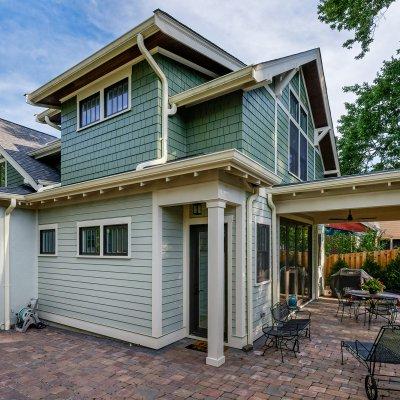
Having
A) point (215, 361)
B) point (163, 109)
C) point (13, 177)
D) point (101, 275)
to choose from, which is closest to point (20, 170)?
point (13, 177)

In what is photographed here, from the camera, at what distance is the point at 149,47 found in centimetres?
639

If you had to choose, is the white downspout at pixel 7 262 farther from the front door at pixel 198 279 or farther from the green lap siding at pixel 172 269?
the front door at pixel 198 279

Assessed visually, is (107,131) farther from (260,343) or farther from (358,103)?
(358,103)

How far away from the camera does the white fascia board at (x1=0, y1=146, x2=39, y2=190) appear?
875 cm

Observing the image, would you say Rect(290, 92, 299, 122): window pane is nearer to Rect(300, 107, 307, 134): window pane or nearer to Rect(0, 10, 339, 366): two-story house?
Answer: Rect(0, 10, 339, 366): two-story house

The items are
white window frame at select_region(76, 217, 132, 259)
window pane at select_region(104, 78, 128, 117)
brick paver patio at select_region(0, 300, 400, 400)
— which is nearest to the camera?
brick paver patio at select_region(0, 300, 400, 400)

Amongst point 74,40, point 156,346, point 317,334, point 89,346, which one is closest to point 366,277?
point 317,334

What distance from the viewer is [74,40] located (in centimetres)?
1074

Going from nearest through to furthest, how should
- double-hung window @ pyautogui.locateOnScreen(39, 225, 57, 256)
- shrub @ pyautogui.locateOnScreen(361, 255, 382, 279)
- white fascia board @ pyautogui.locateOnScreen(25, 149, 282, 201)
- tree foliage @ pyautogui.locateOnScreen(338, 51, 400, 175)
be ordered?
white fascia board @ pyautogui.locateOnScreen(25, 149, 282, 201) < double-hung window @ pyautogui.locateOnScreen(39, 225, 57, 256) < shrub @ pyautogui.locateOnScreen(361, 255, 382, 279) < tree foliage @ pyautogui.locateOnScreen(338, 51, 400, 175)

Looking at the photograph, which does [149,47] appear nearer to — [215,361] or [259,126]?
[259,126]

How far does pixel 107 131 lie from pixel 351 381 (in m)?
6.55

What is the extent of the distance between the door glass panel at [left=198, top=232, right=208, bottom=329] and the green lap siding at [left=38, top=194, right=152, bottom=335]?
1165 millimetres

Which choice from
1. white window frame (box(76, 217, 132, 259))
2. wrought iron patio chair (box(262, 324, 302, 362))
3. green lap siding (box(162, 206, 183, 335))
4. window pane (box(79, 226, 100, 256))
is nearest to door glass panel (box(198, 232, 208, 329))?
green lap siding (box(162, 206, 183, 335))

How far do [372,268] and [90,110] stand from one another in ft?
37.1
